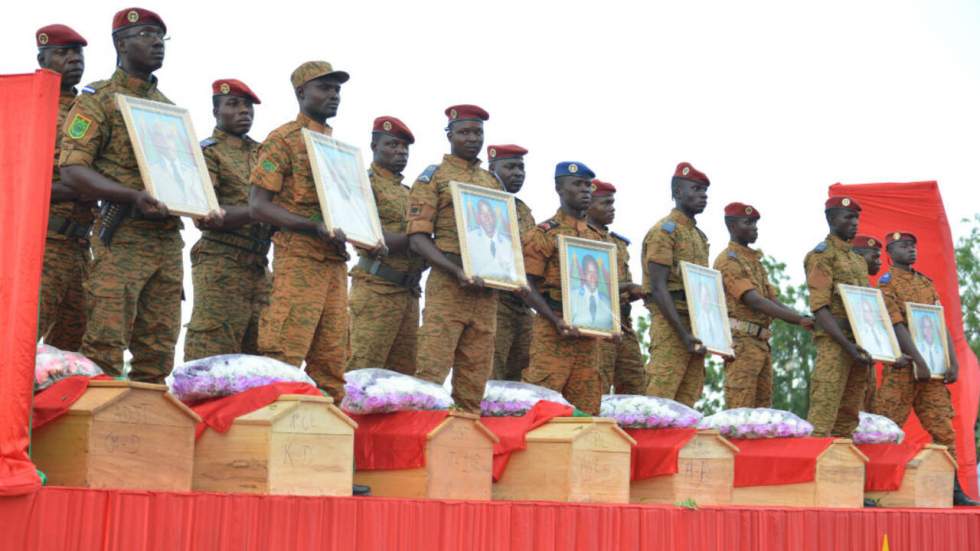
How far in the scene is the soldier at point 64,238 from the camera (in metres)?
6.84

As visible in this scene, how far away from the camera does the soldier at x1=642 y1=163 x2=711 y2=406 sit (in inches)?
380

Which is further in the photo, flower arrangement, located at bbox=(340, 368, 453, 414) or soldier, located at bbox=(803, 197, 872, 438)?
soldier, located at bbox=(803, 197, 872, 438)

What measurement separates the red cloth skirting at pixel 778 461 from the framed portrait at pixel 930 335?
7.71ft

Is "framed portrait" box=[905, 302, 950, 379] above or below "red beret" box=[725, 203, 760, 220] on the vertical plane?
Result: below

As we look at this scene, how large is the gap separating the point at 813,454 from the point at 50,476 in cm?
544

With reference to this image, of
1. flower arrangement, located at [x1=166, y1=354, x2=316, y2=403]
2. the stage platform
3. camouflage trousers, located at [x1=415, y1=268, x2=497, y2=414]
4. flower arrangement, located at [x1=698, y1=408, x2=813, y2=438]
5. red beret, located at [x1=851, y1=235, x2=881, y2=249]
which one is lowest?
the stage platform

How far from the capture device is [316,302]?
7.00m

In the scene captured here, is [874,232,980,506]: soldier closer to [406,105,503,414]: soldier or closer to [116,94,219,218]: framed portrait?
[406,105,503,414]: soldier

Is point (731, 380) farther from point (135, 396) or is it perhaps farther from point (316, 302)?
point (135, 396)

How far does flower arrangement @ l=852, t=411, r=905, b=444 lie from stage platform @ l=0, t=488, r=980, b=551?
71.7 inches

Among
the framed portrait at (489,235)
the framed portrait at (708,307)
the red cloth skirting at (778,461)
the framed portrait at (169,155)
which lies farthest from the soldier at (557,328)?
the framed portrait at (169,155)

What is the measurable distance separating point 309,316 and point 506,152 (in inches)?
115

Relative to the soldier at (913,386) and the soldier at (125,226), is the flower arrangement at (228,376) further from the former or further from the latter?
the soldier at (913,386)

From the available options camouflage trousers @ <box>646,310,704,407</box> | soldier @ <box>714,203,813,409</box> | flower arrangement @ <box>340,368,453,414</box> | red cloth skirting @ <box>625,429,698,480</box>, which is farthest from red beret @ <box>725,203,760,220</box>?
flower arrangement @ <box>340,368,453,414</box>
